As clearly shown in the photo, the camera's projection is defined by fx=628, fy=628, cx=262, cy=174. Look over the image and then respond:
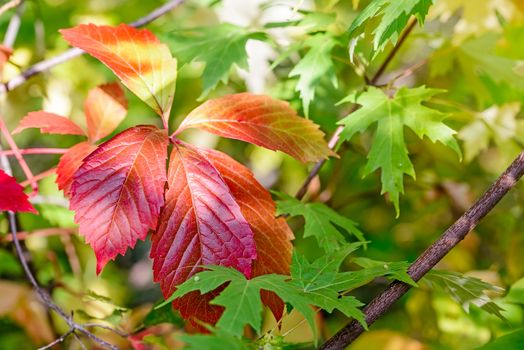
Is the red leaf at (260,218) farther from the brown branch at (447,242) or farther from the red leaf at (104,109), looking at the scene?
the red leaf at (104,109)

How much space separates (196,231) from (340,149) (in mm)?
704

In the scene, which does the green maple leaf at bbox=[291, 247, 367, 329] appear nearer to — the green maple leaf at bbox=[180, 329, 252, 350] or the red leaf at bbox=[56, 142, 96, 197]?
the green maple leaf at bbox=[180, 329, 252, 350]

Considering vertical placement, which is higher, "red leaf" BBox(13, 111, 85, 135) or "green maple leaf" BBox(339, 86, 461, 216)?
"red leaf" BBox(13, 111, 85, 135)

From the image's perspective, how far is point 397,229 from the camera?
234cm

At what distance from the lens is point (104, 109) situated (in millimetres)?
1290

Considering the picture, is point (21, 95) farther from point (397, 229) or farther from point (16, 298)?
point (397, 229)

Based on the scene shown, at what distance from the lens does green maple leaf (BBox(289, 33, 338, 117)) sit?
1.26 metres

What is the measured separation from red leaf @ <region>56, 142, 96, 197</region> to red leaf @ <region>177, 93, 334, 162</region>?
198mm

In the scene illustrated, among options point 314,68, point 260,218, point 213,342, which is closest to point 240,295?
point 213,342

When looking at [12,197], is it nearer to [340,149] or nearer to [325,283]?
[325,283]

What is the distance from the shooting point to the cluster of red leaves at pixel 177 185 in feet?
3.03

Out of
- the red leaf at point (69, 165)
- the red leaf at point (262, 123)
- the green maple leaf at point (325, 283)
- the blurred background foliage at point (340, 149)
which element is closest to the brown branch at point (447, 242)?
the green maple leaf at point (325, 283)

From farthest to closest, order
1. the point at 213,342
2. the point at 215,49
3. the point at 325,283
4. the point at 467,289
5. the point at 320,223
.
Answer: the point at 215,49 < the point at 320,223 < the point at 467,289 < the point at 325,283 < the point at 213,342

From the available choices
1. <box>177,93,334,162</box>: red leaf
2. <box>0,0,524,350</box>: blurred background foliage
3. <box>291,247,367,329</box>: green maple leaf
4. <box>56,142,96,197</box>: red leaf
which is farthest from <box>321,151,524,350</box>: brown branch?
<box>56,142,96,197</box>: red leaf
